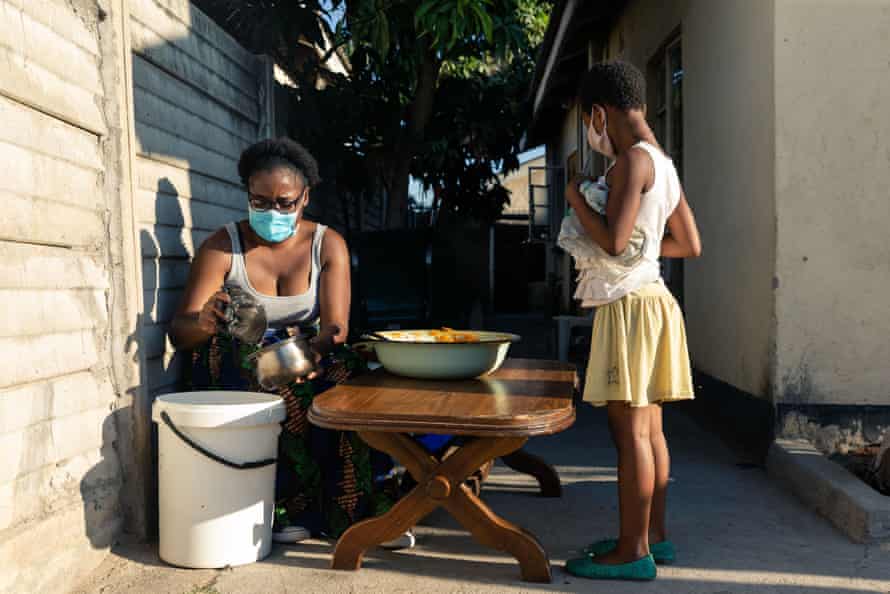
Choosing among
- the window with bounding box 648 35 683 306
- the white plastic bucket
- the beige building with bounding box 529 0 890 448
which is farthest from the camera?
the window with bounding box 648 35 683 306

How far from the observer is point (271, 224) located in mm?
3520

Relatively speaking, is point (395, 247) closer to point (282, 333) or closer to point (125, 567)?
point (282, 333)

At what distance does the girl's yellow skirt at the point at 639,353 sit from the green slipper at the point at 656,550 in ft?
1.78

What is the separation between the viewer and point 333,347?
3475 mm

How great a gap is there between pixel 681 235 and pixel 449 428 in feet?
3.66

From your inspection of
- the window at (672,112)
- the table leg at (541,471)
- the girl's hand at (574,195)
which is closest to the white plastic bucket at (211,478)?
the girl's hand at (574,195)

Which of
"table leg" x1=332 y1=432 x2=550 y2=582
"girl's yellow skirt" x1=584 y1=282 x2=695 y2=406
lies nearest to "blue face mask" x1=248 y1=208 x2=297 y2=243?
"table leg" x1=332 y1=432 x2=550 y2=582

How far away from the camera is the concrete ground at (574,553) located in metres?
2.71

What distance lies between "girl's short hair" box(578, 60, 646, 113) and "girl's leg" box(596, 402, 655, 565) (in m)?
0.96

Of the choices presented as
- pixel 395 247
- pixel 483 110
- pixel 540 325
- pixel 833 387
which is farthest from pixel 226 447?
pixel 540 325

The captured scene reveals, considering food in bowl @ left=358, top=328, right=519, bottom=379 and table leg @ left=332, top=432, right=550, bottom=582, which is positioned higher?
food in bowl @ left=358, top=328, right=519, bottom=379

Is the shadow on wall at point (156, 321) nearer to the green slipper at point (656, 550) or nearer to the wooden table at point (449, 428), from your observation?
the wooden table at point (449, 428)

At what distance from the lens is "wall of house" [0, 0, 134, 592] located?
2.46 meters

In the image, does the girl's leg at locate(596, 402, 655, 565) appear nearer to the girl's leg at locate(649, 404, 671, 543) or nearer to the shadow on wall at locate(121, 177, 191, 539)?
the girl's leg at locate(649, 404, 671, 543)
